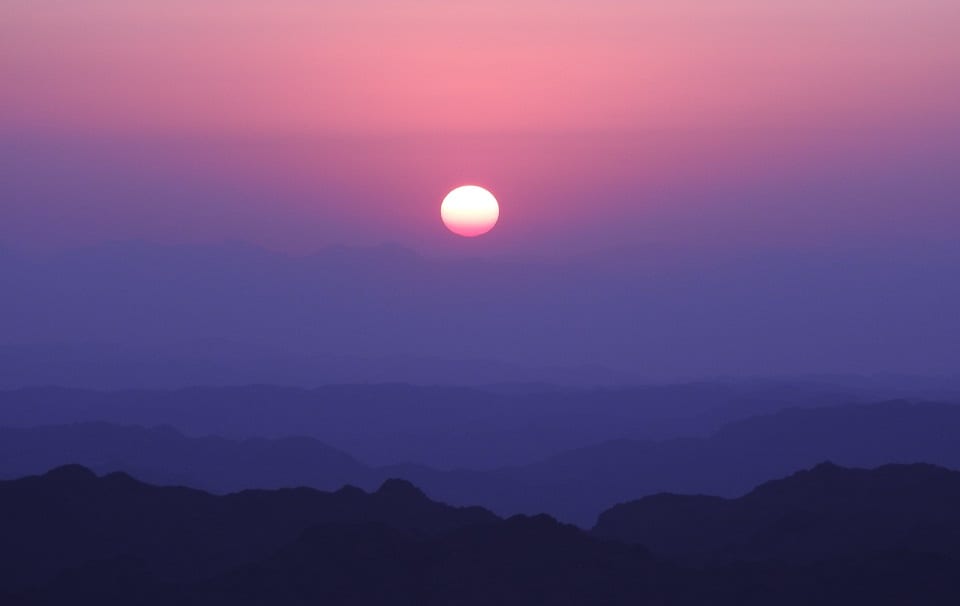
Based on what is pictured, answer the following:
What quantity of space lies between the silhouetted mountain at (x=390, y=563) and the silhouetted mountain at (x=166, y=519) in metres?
0.21

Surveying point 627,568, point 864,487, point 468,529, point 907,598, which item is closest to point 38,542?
point 468,529

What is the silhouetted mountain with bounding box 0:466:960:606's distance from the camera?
9844 cm

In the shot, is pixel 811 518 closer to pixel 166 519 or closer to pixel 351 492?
pixel 351 492

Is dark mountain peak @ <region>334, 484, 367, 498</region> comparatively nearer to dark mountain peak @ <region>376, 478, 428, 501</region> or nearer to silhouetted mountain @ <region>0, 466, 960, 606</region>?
silhouetted mountain @ <region>0, 466, 960, 606</region>

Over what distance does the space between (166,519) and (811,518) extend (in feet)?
230

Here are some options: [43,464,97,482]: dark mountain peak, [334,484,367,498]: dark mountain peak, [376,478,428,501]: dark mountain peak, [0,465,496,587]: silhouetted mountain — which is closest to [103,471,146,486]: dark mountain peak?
[0,465,496,587]: silhouetted mountain

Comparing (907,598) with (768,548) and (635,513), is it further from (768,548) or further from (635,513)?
(635,513)

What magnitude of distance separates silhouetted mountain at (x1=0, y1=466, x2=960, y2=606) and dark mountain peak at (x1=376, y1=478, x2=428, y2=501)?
9.3 inches

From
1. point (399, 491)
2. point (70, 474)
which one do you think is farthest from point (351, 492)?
point (70, 474)

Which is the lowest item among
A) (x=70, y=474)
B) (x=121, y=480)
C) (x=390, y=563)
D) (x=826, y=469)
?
(x=390, y=563)

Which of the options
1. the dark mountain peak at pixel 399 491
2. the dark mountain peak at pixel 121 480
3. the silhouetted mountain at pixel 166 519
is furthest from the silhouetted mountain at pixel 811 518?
the dark mountain peak at pixel 121 480

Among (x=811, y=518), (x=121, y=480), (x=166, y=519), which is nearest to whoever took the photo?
(x=166, y=519)

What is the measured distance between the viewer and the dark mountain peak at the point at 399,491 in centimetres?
12581

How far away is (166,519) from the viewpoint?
125625 millimetres
